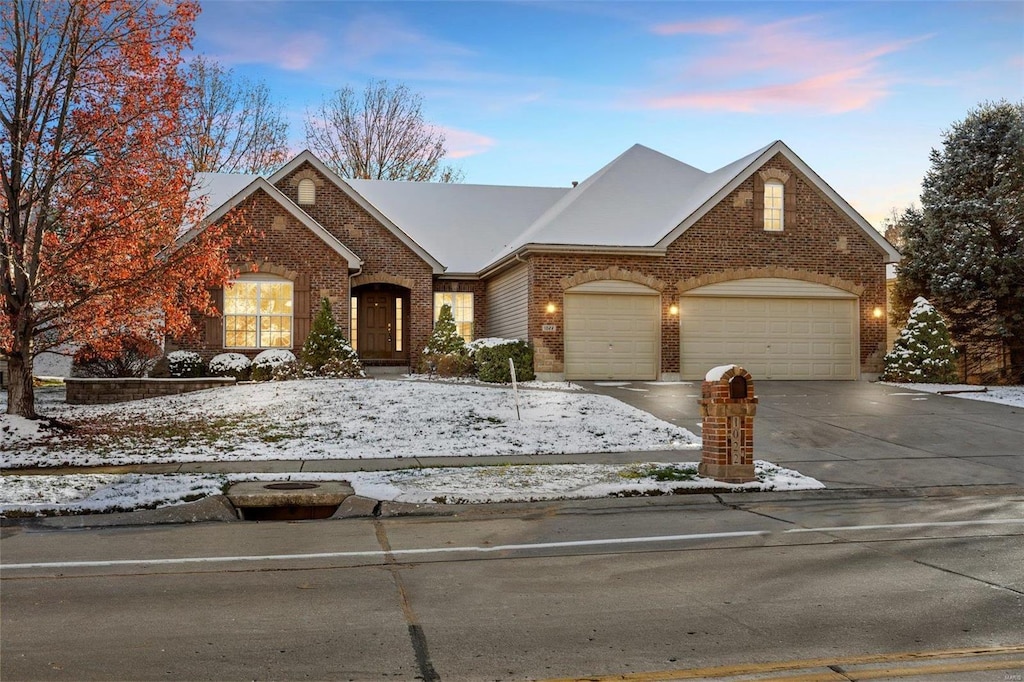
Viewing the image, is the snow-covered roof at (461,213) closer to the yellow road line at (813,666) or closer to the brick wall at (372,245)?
the brick wall at (372,245)

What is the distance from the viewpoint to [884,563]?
22.8 ft

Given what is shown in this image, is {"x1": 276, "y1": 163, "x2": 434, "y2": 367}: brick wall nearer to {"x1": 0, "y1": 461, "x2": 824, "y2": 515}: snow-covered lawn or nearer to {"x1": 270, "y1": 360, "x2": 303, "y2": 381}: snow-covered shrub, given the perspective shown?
{"x1": 270, "y1": 360, "x2": 303, "y2": 381}: snow-covered shrub

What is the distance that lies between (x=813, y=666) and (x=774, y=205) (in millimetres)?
22527

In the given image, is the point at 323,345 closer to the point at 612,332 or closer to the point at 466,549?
the point at 612,332

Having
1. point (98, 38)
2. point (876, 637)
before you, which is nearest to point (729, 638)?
point (876, 637)

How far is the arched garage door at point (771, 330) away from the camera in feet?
81.9

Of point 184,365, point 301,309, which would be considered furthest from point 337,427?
point 301,309

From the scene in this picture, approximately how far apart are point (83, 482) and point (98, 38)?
27.8ft

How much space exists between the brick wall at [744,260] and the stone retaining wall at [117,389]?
9243 mm

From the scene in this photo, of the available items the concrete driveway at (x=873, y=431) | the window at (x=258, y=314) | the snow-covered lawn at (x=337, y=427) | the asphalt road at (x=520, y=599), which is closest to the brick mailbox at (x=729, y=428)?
the concrete driveway at (x=873, y=431)

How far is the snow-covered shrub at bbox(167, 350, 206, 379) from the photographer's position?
2352 cm

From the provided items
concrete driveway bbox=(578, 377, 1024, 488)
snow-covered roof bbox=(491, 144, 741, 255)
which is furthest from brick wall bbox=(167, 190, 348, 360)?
concrete driveway bbox=(578, 377, 1024, 488)

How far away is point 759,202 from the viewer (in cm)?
2541

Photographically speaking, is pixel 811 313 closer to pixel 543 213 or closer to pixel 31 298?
pixel 543 213
